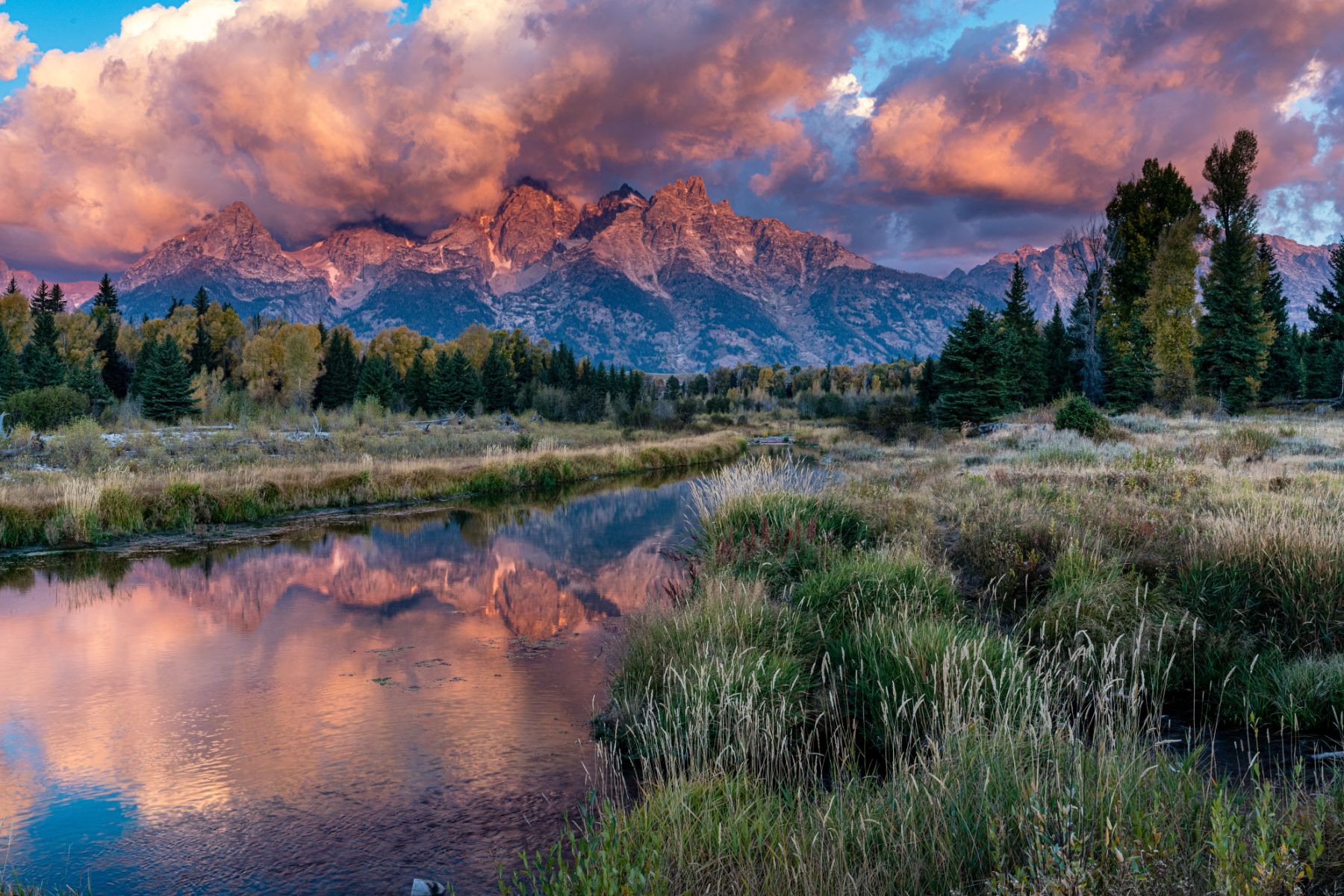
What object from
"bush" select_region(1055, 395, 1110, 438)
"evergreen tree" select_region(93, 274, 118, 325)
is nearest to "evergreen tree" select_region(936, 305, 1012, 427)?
"bush" select_region(1055, 395, 1110, 438)

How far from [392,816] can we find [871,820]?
3841mm

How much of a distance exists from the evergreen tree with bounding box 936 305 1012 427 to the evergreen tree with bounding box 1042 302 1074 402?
14.8 meters

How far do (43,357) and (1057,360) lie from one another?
2698 inches

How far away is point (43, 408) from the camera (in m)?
36.0

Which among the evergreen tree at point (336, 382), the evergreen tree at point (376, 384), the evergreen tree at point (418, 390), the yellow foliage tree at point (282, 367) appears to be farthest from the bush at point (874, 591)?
the evergreen tree at point (336, 382)

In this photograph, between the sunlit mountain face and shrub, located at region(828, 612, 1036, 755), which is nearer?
the sunlit mountain face

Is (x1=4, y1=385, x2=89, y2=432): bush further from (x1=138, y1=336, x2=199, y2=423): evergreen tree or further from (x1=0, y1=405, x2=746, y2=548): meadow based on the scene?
(x1=138, y1=336, x2=199, y2=423): evergreen tree

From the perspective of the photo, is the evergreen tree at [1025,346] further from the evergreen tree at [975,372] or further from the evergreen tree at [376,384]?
the evergreen tree at [376,384]

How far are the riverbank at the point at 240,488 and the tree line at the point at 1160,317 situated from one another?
19.0 m

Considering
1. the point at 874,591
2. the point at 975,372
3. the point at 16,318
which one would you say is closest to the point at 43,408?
the point at 16,318

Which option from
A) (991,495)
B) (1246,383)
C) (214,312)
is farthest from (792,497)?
(214,312)

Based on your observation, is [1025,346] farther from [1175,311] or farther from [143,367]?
[143,367]

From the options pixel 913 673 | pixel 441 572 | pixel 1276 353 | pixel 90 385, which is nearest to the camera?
pixel 913 673

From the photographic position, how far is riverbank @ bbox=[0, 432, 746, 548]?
16234 mm
